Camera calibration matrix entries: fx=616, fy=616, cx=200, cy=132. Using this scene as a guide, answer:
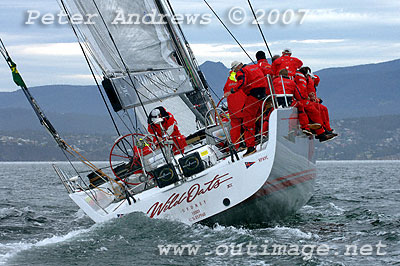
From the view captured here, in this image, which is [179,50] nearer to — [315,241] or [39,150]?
[315,241]

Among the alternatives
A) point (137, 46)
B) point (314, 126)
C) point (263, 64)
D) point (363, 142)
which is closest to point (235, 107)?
point (263, 64)

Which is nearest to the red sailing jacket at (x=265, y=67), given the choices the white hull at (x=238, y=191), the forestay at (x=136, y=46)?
the white hull at (x=238, y=191)

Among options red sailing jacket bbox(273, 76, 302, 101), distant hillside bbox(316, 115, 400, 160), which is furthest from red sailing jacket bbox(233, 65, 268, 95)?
distant hillside bbox(316, 115, 400, 160)

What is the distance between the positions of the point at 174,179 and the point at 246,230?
3.38 ft

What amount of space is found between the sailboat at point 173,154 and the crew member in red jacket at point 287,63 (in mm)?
966

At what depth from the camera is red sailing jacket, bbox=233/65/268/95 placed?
8094 mm

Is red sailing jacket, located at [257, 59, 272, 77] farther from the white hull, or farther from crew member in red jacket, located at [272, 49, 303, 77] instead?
the white hull

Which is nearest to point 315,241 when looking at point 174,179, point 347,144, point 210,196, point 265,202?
point 265,202

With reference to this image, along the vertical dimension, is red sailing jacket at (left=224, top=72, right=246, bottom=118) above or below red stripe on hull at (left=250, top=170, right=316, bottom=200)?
above

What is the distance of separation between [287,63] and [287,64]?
2 cm

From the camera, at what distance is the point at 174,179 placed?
23.9 ft

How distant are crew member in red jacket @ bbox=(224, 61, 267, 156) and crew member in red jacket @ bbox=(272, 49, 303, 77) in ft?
2.67

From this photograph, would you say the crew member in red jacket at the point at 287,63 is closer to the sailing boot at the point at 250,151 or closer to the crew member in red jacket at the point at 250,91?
the crew member in red jacket at the point at 250,91

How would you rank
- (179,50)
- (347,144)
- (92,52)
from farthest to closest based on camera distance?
(347,144), (179,50), (92,52)
